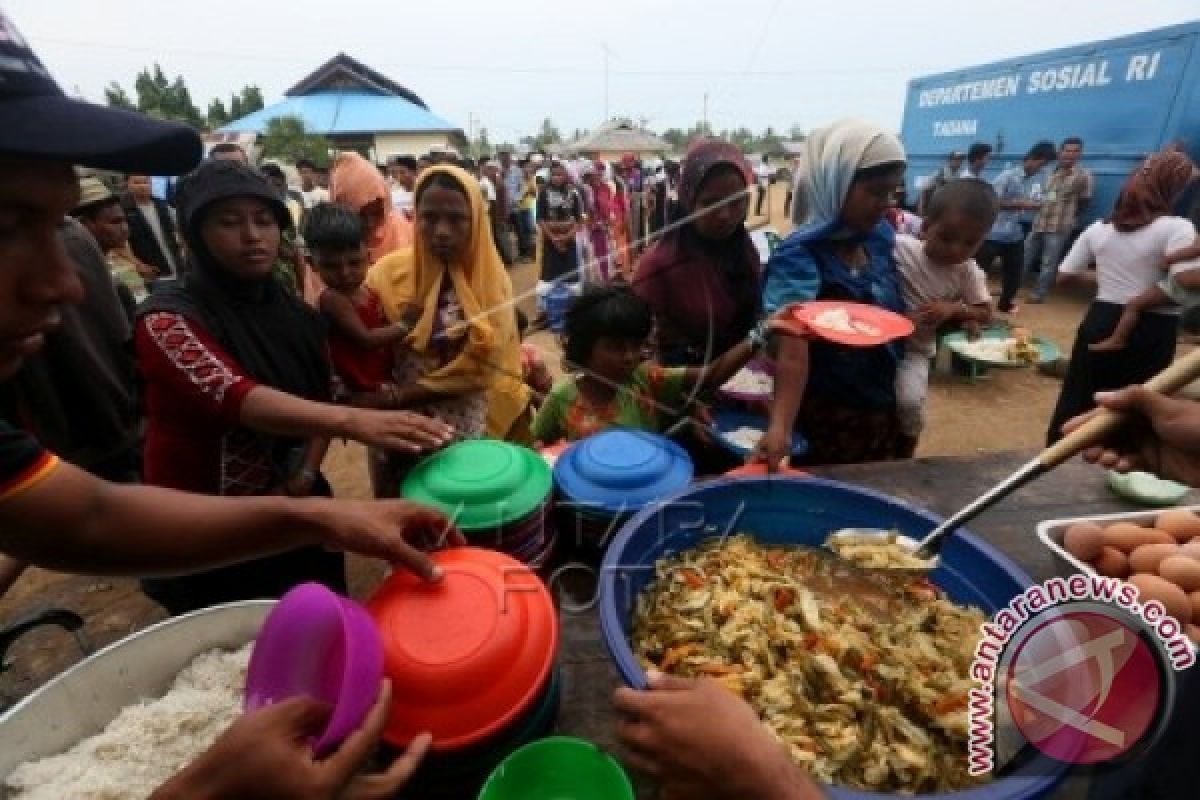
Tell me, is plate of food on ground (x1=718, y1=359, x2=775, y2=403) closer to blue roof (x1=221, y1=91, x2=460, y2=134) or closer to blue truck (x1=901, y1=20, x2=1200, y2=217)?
blue truck (x1=901, y1=20, x2=1200, y2=217)

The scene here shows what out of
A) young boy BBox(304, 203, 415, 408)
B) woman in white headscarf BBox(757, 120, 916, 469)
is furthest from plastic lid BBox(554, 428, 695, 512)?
young boy BBox(304, 203, 415, 408)

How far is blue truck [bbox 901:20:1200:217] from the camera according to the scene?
761 cm

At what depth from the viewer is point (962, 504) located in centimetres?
193

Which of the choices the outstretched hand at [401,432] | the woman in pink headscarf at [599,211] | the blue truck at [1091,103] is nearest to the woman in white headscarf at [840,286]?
the outstretched hand at [401,432]

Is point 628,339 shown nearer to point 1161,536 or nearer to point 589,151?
point 1161,536

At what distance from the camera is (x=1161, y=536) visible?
142cm

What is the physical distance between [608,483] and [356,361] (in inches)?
65.0

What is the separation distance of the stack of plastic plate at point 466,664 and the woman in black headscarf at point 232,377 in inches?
27.7

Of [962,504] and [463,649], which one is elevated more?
[463,649]

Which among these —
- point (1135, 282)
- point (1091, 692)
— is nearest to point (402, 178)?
point (1135, 282)

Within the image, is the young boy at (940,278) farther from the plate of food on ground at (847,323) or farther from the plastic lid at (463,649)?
the plastic lid at (463,649)

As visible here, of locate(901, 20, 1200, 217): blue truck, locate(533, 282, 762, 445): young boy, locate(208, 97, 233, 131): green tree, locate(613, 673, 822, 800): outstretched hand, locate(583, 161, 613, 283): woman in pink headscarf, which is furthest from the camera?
locate(208, 97, 233, 131): green tree

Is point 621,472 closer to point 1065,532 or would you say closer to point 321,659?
point 321,659

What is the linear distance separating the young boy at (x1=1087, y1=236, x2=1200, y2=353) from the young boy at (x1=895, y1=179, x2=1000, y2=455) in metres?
2.03
